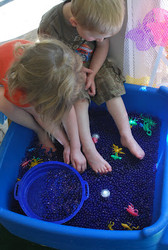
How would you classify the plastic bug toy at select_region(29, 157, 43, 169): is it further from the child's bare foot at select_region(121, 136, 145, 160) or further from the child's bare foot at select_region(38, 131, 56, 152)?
the child's bare foot at select_region(121, 136, 145, 160)

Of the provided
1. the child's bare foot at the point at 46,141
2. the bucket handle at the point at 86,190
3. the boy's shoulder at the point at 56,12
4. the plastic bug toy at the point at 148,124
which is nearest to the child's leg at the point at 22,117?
the child's bare foot at the point at 46,141

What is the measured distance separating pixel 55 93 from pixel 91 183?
0.44 m

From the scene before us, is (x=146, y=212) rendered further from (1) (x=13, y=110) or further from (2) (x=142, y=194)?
(1) (x=13, y=110)

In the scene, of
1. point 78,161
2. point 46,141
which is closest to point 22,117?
point 46,141

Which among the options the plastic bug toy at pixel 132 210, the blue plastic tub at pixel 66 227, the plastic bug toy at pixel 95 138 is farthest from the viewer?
the plastic bug toy at pixel 95 138

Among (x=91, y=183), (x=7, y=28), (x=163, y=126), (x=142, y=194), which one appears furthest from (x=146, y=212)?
(x=7, y=28)

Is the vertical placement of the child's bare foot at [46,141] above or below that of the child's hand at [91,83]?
below

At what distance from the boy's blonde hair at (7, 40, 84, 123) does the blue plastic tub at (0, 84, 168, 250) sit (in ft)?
1.01

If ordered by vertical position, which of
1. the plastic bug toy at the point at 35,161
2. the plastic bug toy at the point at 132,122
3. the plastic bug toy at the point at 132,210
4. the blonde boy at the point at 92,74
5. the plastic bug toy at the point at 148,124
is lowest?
the plastic bug toy at the point at 132,210

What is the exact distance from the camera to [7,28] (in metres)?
1.88

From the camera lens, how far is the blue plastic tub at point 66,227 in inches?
29.0

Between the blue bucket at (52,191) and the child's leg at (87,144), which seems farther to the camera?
the child's leg at (87,144)

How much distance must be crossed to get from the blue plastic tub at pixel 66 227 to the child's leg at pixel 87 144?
0.23 metres

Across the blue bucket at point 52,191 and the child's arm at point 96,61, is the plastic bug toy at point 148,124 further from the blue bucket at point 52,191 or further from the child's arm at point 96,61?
the blue bucket at point 52,191
